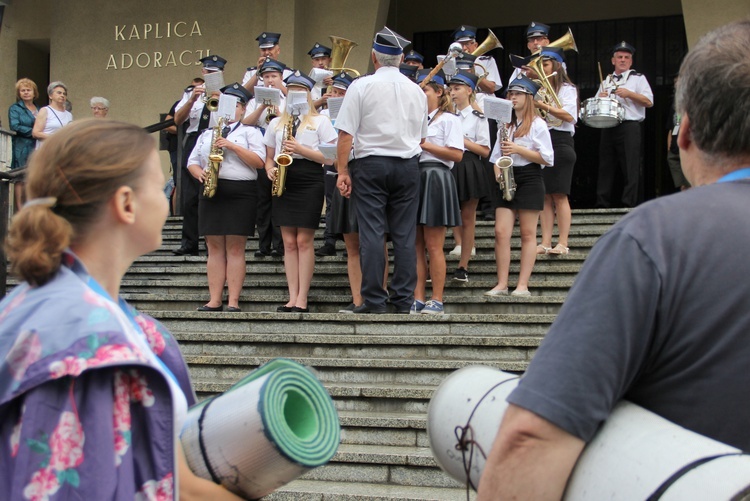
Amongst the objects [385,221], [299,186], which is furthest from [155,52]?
[385,221]

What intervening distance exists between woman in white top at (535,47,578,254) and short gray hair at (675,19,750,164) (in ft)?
23.1

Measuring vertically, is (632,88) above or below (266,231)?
above

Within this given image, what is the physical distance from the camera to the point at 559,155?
9.48 m

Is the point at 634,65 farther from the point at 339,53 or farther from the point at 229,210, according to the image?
the point at 229,210

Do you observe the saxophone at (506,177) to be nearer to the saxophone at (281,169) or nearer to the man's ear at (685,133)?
the saxophone at (281,169)

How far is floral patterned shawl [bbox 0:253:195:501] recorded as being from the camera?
6.19 ft

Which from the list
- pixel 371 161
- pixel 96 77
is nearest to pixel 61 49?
pixel 96 77

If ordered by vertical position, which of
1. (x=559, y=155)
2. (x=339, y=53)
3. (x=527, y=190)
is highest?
(x=339, y=53)

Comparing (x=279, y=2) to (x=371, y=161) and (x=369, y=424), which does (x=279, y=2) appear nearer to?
(x=371, y=161)

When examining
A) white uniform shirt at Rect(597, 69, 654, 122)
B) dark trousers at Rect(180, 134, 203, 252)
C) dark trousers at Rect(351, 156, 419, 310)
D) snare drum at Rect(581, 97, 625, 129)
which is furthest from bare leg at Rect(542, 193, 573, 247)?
dark trousers at Rect(180, 134, 203, 252)

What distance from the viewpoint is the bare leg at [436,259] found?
792cm

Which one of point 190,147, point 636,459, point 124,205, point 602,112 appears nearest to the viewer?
point 636,459

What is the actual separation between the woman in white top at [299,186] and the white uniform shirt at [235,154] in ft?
0.28

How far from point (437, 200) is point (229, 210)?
1724 mm
